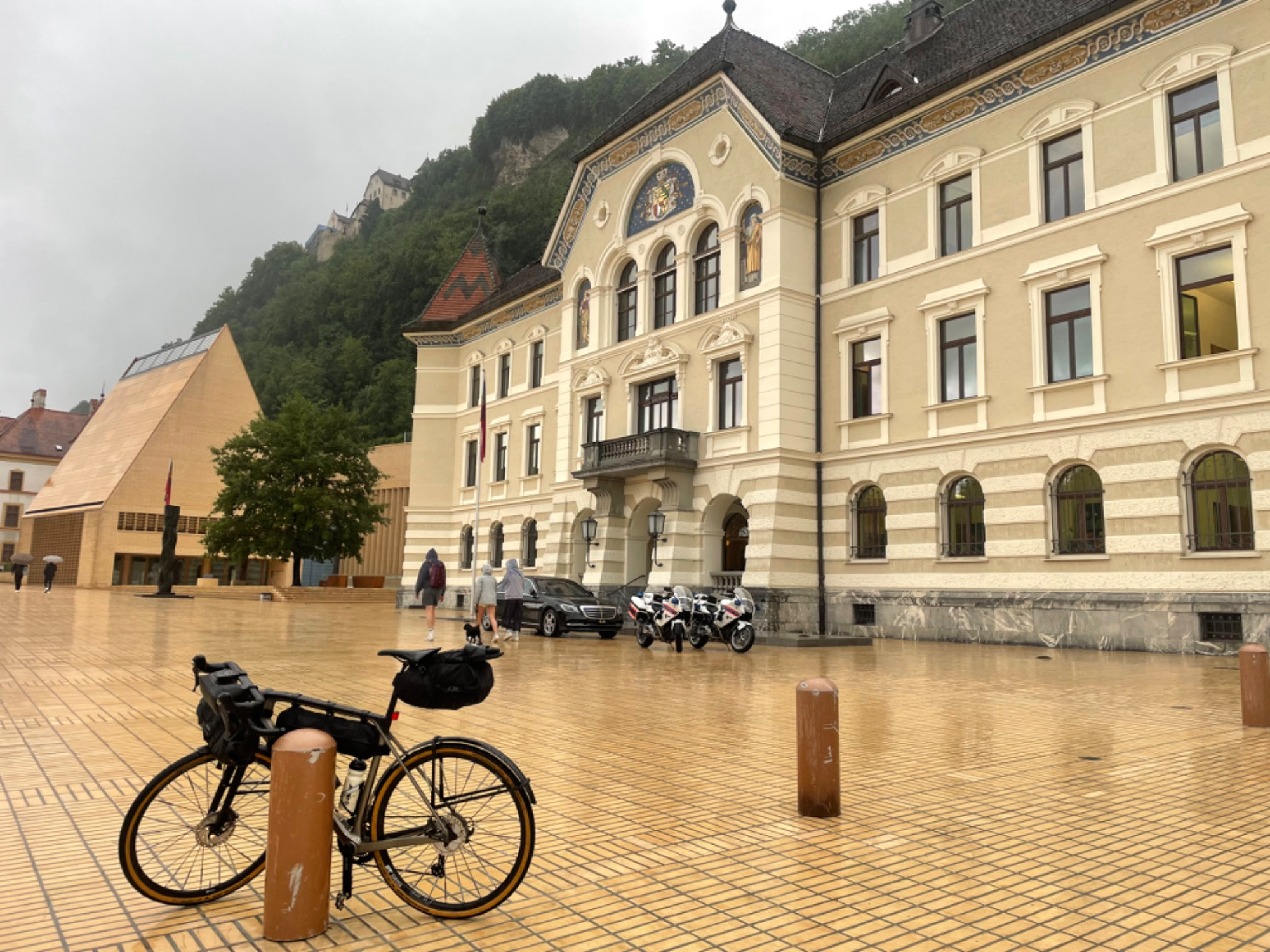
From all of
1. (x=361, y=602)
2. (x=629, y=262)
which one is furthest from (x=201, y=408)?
(x=629, y=262)

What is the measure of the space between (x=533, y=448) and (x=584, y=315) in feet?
23.4

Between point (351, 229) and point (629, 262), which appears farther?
point (351, 229)

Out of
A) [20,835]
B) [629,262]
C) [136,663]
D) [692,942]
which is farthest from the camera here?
[629,262]

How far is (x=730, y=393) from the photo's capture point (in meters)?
28.0

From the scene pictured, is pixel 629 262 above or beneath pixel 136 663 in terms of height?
above

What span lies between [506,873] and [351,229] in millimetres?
154199

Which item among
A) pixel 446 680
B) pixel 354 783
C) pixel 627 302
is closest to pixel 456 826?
pixel 354 783

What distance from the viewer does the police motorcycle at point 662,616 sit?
63.4ft

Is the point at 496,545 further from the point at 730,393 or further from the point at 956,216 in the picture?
the point at 956,216

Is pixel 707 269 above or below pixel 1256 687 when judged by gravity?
above

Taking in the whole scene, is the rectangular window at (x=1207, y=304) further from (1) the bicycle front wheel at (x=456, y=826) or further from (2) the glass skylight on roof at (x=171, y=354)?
(2) the glass skylight on roof at (x=171, y=354)

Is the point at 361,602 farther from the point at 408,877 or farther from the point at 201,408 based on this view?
the point at 408,877

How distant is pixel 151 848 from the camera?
4.14 metres

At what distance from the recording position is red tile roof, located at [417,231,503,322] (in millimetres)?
45500
